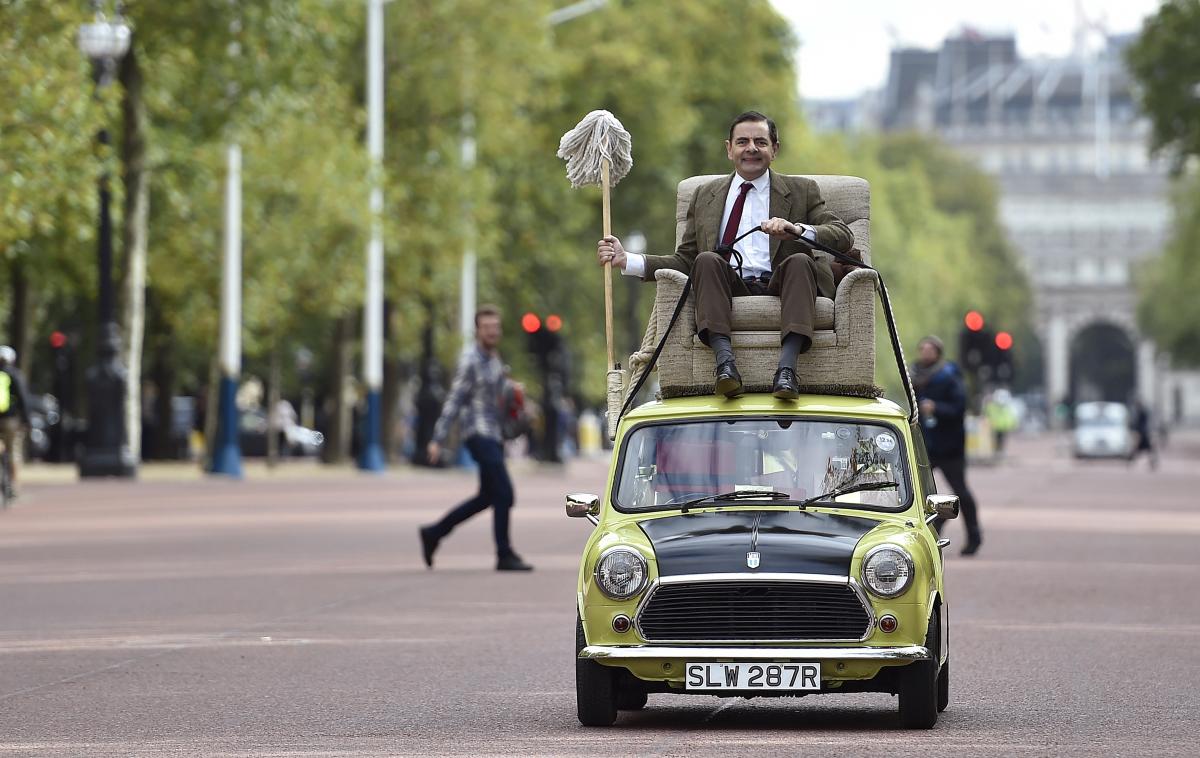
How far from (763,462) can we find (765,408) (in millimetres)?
223

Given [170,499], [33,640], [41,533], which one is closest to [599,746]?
[33,640]

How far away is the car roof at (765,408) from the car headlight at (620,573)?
83 cm

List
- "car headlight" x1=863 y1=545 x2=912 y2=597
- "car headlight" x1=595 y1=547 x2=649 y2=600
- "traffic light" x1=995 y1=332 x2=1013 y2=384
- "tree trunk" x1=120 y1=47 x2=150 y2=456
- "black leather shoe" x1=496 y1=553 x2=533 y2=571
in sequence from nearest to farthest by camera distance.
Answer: "car headlight" x1=863 y1=545 x2=912 y2=597 → "car headlight" x1=595 y1=547 x2=649 y2=600 → "black leather shoe" x1=496 y1=553 x2=533 y2=571 → "tree trunk" x1=120 y1=47 x2=150 y2=456 → "traffic light" x1=995 y1=332 x2=1013 y2=384

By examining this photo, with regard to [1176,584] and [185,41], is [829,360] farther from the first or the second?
[185,41]

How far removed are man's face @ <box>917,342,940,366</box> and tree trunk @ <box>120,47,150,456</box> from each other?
65.8 ft

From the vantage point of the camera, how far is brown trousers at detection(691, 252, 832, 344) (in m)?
10.8

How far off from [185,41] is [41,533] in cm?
1469

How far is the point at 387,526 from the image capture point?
2802 cm

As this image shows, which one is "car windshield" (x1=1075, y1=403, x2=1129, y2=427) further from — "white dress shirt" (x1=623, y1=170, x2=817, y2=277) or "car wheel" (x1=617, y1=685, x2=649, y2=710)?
"car wheel" (x1=617, y1=685, x2=649, y2=710)

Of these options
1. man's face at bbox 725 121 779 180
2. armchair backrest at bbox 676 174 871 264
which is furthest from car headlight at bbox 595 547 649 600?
armchair backrest at bbox 676 174 871 264

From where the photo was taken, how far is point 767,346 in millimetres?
10953

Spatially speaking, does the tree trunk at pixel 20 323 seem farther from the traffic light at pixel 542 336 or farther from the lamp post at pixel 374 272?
the traffic light at pixel 542 336

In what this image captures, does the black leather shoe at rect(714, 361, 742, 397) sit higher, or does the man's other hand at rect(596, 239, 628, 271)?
the man's other hand at rect(596, 239, 628, 271)

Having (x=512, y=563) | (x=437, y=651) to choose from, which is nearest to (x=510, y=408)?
(x=512, y=563)
